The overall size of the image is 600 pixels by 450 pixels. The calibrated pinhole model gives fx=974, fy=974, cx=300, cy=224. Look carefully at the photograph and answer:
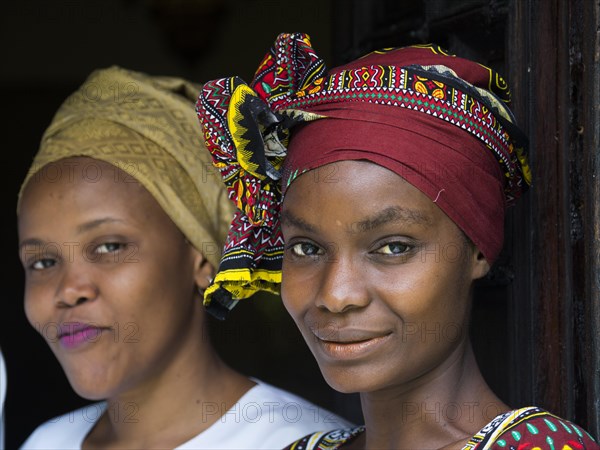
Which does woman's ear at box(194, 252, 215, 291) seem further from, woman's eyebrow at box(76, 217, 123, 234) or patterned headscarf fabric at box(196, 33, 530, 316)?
patterned headscarf fabric at box(196, 33, 530, 316)

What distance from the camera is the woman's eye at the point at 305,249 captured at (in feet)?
6.15

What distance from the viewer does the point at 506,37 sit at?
2.19m

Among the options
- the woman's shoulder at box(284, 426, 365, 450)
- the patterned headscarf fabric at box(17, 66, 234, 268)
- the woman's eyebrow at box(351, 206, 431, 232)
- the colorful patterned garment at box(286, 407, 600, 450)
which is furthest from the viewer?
the patterned headscarf fabric at box(17, 66, 234, 268)

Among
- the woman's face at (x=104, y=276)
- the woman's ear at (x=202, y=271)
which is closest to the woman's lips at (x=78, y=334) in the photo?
the woman's face at (x=104, y=276)

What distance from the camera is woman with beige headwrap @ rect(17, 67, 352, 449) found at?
8.21ft

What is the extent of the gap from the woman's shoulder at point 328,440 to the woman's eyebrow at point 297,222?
55 cm

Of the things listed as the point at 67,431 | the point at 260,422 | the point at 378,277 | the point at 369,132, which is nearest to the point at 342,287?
the point at 378,277

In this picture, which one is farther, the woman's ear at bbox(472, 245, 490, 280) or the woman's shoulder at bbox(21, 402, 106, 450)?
the woman's shoulder at bbox(21, 402, 106, 450)

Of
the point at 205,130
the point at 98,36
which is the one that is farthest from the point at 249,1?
the point at 205,130

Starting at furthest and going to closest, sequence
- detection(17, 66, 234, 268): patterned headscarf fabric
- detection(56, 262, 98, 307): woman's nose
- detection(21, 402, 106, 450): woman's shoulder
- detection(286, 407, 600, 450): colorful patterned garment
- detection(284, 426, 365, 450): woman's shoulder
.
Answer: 1. detection(21, 402, 106, 450): woman's shoulder
2. detection(17, 66, 234, 268): patterned headscarf fabric
3. detection(56, 262, 98, 307): woman's nose
4. detection(284, 426, 365, 450): woman's shoulder
5. detection(286, 407, 600, 450): colorful patterned garment

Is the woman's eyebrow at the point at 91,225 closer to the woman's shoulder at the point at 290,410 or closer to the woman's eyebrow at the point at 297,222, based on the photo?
the woman's shoulder at the point at 290,410

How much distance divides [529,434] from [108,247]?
4.27 feet

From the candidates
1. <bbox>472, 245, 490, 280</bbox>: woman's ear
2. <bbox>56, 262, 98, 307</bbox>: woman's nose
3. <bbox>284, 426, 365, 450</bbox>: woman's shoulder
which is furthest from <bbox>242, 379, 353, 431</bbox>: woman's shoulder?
<bbox>472, 245, 490, 280</bbox>: woman's ear

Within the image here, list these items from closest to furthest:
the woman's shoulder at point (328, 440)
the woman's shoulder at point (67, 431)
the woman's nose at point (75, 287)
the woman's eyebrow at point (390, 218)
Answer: the woman's eyebrow at point (390, 218)
the woman's shoulder at point (328, 440)
the woman's nose at point (75, 287)
the woman's shoulder at point (67, 431)
